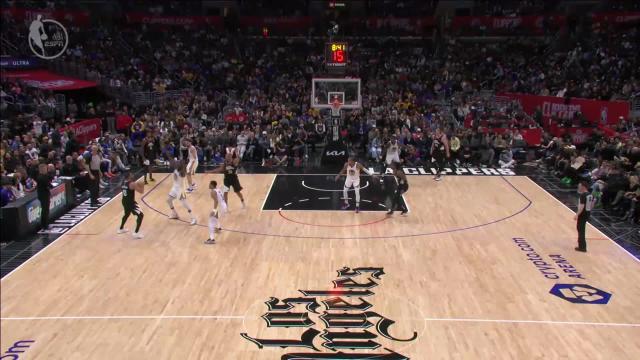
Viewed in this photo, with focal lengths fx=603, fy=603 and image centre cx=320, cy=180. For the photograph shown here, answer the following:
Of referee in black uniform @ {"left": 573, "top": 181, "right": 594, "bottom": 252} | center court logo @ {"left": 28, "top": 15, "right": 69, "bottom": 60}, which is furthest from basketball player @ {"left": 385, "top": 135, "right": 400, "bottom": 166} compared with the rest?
center court logo @ {"left": 28, "top": 15, "right": 69, "bottom": 60}

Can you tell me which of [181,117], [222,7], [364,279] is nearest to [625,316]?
[364,279]

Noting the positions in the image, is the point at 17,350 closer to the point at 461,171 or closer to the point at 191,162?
the point at 191,162

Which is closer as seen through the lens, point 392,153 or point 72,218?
point 72,218

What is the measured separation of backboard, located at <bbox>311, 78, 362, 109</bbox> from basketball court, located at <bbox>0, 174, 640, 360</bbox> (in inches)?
332

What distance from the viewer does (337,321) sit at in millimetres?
9859

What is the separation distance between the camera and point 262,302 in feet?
34.8

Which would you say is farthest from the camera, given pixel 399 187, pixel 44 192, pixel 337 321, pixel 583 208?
pixel 399 187

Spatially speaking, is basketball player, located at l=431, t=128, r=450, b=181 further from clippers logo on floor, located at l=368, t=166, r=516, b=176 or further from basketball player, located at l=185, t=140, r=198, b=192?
basketball player, located at l=185, t=140, r=198, b=192

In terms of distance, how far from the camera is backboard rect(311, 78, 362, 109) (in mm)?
24547

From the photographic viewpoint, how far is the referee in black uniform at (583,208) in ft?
41.4

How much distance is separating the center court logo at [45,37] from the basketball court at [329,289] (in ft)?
12.2

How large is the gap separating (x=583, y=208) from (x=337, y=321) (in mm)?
6271

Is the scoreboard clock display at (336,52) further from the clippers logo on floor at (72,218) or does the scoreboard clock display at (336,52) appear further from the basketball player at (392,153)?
the clippers logo on floor at (72,218)

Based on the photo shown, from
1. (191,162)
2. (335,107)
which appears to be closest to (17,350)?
(191,162)
